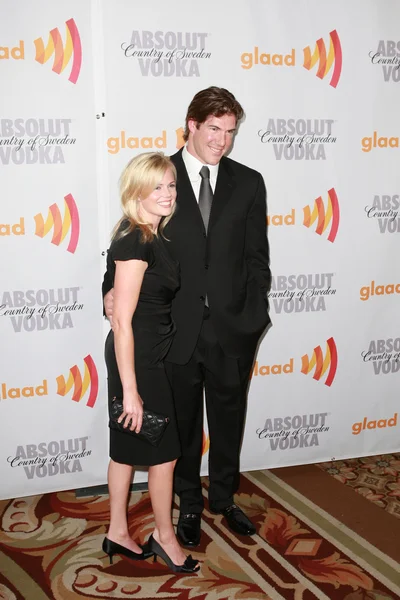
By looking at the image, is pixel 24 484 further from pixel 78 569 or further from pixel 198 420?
pixel 198 420

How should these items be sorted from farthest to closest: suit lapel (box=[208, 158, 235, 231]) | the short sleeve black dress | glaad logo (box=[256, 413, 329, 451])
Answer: glaad logo (box=[256, 413, 329, 451])
suit lapel (box=[208, 158, 235, 231])
the short sleeve black dress

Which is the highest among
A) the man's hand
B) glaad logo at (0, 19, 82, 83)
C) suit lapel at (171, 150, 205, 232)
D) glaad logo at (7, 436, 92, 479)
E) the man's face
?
glaad logo at (0, 19, 82, 83)

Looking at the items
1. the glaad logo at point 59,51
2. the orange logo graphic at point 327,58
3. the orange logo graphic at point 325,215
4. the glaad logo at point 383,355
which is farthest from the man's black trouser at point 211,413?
the orange logo graphic at point 327,58

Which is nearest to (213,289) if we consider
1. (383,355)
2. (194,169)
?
(194,169)

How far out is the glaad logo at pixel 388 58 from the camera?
3529 mm

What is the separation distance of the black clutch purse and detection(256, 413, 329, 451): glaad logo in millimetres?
1310

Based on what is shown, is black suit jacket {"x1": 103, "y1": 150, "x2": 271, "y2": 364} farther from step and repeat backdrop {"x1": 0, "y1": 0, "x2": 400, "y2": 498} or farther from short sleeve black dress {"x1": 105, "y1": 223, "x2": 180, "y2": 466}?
step and repeat backdrop {"x1": 0, "y1": 0, "x2": 400, "y2": 498}

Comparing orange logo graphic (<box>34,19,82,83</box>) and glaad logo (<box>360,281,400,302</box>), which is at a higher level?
orange logo graphic (<box>34,19,82,83</box>)

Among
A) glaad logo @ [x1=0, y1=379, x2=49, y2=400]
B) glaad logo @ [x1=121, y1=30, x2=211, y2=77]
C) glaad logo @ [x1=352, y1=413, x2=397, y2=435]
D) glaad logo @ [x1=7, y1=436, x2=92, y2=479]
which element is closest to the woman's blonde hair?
glaad logo @ [x1=121, y1=30, x2=211, y2=77]

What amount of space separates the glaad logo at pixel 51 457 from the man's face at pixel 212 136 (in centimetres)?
168

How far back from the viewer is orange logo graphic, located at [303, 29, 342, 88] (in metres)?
3.43

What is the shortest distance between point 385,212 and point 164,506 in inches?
81.5

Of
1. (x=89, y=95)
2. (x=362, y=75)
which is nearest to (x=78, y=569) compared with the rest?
(x=89, y=95)

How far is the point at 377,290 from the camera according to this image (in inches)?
148
